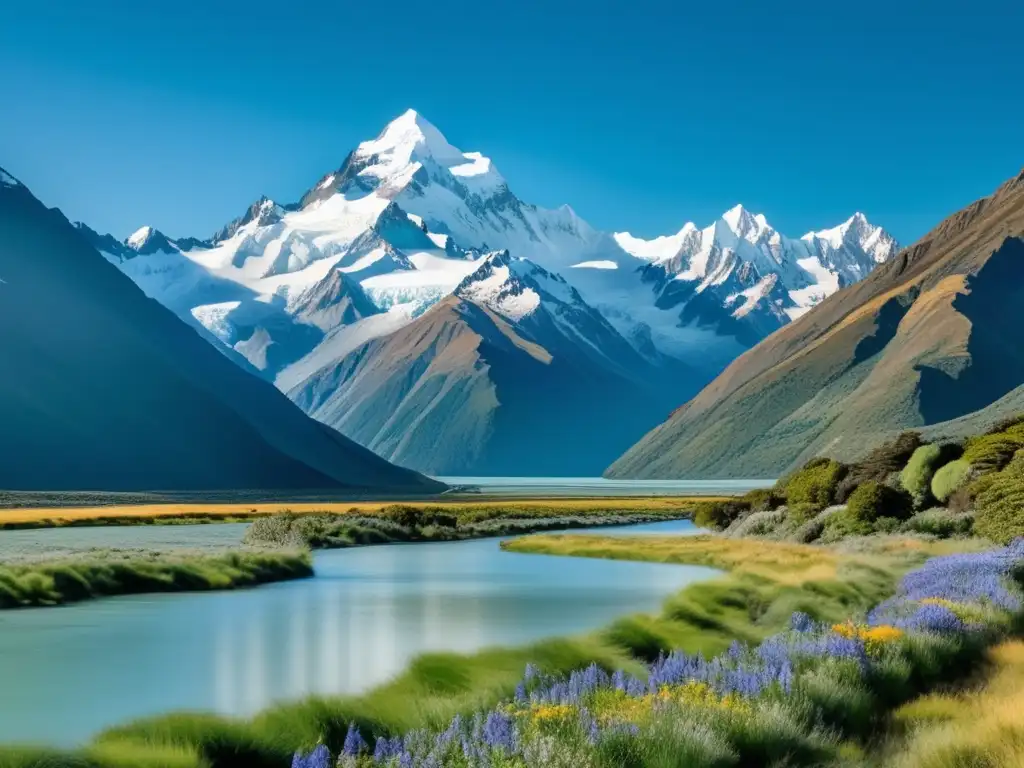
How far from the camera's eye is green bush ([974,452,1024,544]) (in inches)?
1821

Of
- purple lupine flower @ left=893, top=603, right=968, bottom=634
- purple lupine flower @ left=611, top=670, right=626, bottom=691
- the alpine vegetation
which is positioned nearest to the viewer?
the alpine vegetation

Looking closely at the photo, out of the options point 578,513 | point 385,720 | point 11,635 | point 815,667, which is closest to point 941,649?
point 815,667

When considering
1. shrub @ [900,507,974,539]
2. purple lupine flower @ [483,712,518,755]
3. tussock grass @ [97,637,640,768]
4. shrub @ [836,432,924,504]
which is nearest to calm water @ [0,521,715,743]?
tussock grass @ [97,637,640,768]

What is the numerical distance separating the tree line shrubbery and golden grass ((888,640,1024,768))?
2757cm

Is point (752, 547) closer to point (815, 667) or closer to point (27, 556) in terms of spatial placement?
point (27, 556)

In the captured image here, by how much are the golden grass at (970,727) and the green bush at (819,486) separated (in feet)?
192

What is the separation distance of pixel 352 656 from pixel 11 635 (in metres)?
10.9

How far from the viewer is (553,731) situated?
13.4m

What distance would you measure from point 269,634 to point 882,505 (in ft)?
129

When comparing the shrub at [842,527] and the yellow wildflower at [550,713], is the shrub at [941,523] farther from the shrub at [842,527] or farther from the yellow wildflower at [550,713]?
the yellow wildflower at [550,713]

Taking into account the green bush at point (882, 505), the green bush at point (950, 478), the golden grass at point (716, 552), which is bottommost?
the golden grass at point (716, 552)

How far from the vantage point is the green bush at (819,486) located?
257ft

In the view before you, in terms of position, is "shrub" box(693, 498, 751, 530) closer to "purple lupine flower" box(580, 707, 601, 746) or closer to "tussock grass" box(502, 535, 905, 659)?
"tussock grass" box(502, 535, 905, 659)

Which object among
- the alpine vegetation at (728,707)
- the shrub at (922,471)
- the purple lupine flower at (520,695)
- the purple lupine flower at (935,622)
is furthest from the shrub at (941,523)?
the purple lupine flower at (520,695)
